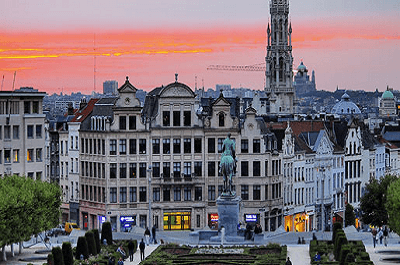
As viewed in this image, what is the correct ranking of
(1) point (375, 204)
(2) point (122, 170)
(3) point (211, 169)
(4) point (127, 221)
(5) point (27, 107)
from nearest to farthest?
(5) point (27, 107) → (1) point (375, 204) → (4) point (127, 221) → (2) point (122, 170) → (3) point (211, 169)

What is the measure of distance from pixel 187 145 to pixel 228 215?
32.0m

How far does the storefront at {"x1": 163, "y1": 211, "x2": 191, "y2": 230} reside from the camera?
153625 mm

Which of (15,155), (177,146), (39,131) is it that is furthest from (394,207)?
(177,146)

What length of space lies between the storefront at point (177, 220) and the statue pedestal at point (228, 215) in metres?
30.4

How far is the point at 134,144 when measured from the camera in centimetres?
15312

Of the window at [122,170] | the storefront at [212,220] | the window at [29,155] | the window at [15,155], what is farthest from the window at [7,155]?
the storefront at [212,220]

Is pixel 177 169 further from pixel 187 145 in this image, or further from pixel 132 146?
Result: pixel 132 146

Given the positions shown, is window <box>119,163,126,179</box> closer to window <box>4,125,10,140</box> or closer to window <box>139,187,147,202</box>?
window <box>139,187,147,202</box>

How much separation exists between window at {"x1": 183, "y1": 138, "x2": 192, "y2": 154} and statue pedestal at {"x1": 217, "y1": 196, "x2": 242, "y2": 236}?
102 ft

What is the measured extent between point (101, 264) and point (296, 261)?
16.1m

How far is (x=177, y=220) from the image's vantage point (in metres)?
154

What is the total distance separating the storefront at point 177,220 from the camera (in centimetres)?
15362

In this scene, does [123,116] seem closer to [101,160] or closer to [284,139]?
[101,160]

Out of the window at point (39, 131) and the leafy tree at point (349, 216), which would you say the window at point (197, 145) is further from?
the window at point (39, 131)
